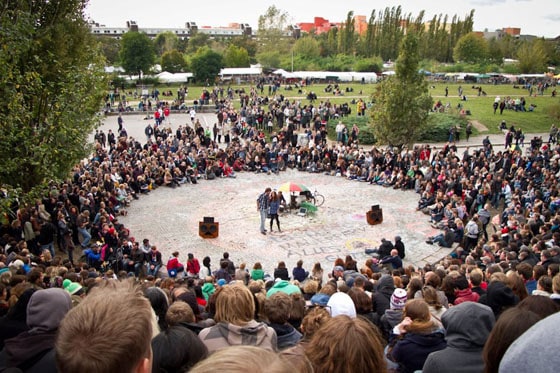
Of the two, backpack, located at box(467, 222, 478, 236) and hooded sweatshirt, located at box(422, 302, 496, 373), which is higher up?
hooded sweatshirt, located at box(422, 302, 496, 373)

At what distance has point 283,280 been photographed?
9.98m

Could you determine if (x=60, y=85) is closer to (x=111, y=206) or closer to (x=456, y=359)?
(x=111, y=206)

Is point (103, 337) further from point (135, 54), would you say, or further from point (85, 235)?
point (135, 54)

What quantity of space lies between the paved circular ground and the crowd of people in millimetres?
697

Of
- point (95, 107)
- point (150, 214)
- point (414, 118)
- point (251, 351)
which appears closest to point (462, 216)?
point (414, 118)

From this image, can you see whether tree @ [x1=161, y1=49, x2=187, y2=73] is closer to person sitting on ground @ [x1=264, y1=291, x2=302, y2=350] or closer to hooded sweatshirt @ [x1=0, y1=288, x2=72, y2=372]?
person sitting on ground @ [x1=264, y1=291, x2=302, y2=350]

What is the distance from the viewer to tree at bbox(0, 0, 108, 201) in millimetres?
11500

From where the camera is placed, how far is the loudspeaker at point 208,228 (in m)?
16.2

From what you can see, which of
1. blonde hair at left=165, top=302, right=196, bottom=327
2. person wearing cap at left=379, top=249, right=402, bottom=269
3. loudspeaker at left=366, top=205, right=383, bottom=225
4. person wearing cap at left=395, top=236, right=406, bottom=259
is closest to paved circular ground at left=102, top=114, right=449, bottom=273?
loudspeaker at left=366, top=205, right=383, bottom=225

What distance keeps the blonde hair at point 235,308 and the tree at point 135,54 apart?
226 ft

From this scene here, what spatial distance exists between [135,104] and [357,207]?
3726 centimetres

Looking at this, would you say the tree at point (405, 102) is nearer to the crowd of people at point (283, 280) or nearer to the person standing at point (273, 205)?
the crowd of people at point (283, 280)

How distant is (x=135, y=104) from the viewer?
165ft

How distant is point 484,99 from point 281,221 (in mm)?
43461
